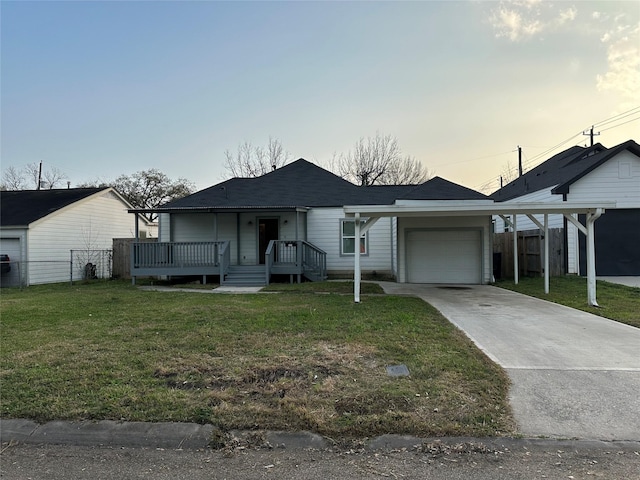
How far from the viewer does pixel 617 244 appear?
1422 centimetres

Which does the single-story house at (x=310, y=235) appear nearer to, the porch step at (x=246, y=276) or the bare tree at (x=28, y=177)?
the porch step at (x=246, y=276)

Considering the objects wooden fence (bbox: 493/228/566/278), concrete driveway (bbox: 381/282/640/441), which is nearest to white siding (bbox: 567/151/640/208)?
wooden fence (bbox: 493/228/566/278)

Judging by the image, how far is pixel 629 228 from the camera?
14.2 meters

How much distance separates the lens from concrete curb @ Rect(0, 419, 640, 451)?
2.96 m

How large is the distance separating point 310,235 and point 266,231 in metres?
1.86

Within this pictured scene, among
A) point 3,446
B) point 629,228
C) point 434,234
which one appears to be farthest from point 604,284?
point 3,446

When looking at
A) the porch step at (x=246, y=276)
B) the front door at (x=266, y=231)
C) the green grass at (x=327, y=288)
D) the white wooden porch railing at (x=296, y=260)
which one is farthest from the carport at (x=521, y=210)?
the front door at (x=266, y=231)

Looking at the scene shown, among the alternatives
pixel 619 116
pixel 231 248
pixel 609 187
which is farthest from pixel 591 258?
pixel 619 116

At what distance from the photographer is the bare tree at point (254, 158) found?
112 feet

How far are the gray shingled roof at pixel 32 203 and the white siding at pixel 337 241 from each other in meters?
11.7

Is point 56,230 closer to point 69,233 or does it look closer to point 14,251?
point 69,233

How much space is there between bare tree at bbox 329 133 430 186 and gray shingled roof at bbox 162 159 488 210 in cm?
1548

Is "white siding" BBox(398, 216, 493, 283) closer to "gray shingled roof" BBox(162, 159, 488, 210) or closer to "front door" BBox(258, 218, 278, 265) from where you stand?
"gray shingled roof" BBox(162, 159, 488, 210)

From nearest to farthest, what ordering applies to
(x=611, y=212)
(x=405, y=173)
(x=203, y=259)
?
(x=611, y=212), (x=203, y=259), (x=405, y=173)
